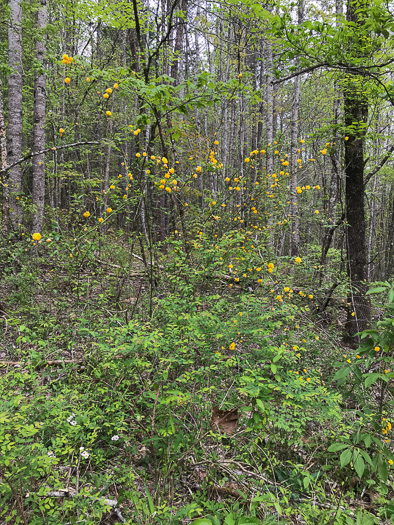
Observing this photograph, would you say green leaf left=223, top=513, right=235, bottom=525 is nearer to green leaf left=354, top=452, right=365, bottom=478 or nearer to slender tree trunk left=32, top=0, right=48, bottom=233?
green leaf left=354, top=452, right=365, bottom=478

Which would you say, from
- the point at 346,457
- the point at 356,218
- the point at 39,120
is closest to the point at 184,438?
the point at 346,457

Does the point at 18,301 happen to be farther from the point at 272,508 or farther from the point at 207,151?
the point at 272,508

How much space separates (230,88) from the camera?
2.51 m

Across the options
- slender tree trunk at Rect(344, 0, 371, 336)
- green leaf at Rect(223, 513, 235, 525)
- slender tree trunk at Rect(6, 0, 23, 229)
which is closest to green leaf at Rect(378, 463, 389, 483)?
green leaf at Rect(223, 513, 235, 525)

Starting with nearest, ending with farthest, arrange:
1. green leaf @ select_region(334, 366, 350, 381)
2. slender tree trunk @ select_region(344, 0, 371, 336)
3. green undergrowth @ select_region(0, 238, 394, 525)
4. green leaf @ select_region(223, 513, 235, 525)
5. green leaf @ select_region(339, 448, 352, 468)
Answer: green leaf @ select_region(223, 513, 235, 525) < green undergrowth @ select_region(0, 238, 394, 525) < green leaf @ select_region(339, 448, 352, 468) < green leaf @ select_region(334, 366, 350, 381) < slender tree trunk @ select_region(344, 0, 371, 336)

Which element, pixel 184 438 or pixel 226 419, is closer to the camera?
pixel 184 438

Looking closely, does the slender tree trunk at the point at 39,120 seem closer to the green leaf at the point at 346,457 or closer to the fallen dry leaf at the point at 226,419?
the fallen dry leaf at the point at 226,419

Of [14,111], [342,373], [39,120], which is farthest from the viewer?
[14,111]

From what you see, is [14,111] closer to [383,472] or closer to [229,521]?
[229,521]

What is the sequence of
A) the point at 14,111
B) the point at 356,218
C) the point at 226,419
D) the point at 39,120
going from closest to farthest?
the point at 226,419 < the point at 356,218 < the point at 39,120 < the point at 14,111

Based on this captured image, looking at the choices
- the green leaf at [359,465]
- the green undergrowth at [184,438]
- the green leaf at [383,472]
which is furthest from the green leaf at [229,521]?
the green leaf at [383,472]

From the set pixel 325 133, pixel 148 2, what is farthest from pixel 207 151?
pixel 148 2

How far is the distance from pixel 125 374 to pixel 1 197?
4.65 m

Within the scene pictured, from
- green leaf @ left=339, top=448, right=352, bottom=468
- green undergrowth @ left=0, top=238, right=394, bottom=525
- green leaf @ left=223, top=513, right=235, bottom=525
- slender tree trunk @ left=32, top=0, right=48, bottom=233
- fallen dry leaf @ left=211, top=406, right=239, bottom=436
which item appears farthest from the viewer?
slender tree trunk @ left=32, top=0, right=48, bottom=233
